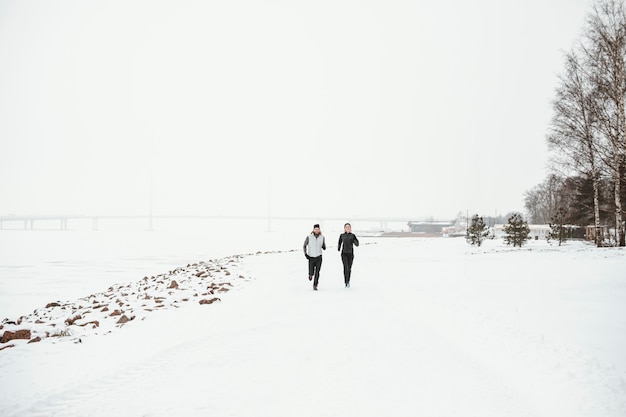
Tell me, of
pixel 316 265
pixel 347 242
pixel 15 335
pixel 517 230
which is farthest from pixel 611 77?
pixel 15 335

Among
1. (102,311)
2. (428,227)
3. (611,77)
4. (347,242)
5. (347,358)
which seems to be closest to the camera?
(347,358)

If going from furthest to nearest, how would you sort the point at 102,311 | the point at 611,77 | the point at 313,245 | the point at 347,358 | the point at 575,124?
1. the point at 575,124
2. the point at 611,77
3. the point at 313,245
4. the point at 102,311
5. the point at 347,358

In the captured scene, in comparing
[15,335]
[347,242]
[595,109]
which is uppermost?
[595,109]

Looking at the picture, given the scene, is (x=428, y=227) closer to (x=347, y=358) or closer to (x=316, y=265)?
(x=316, y=265)

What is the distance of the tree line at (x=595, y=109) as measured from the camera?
19.3m

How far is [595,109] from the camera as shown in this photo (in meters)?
20.0

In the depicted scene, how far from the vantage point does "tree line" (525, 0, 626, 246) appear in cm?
1934

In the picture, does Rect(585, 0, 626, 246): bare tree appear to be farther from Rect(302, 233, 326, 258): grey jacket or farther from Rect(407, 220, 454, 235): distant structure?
Rect(407, 220, 454, 235): distant structure

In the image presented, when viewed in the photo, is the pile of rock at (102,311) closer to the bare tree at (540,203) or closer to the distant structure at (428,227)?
the bare tree at (540,203)

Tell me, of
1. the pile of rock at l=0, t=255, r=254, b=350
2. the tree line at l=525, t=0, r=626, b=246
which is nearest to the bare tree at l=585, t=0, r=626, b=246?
the tree line at l=525, t=0, r=626, b=246

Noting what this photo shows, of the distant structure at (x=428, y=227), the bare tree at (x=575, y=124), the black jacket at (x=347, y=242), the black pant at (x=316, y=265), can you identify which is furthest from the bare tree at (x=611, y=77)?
the distant structure at (x=428, y=227)

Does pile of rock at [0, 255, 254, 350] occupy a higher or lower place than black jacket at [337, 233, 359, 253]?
lower

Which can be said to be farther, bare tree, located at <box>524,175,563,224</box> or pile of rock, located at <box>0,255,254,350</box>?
bare tree, located at <box>524,175,563,224</box>

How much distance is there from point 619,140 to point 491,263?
948cm
